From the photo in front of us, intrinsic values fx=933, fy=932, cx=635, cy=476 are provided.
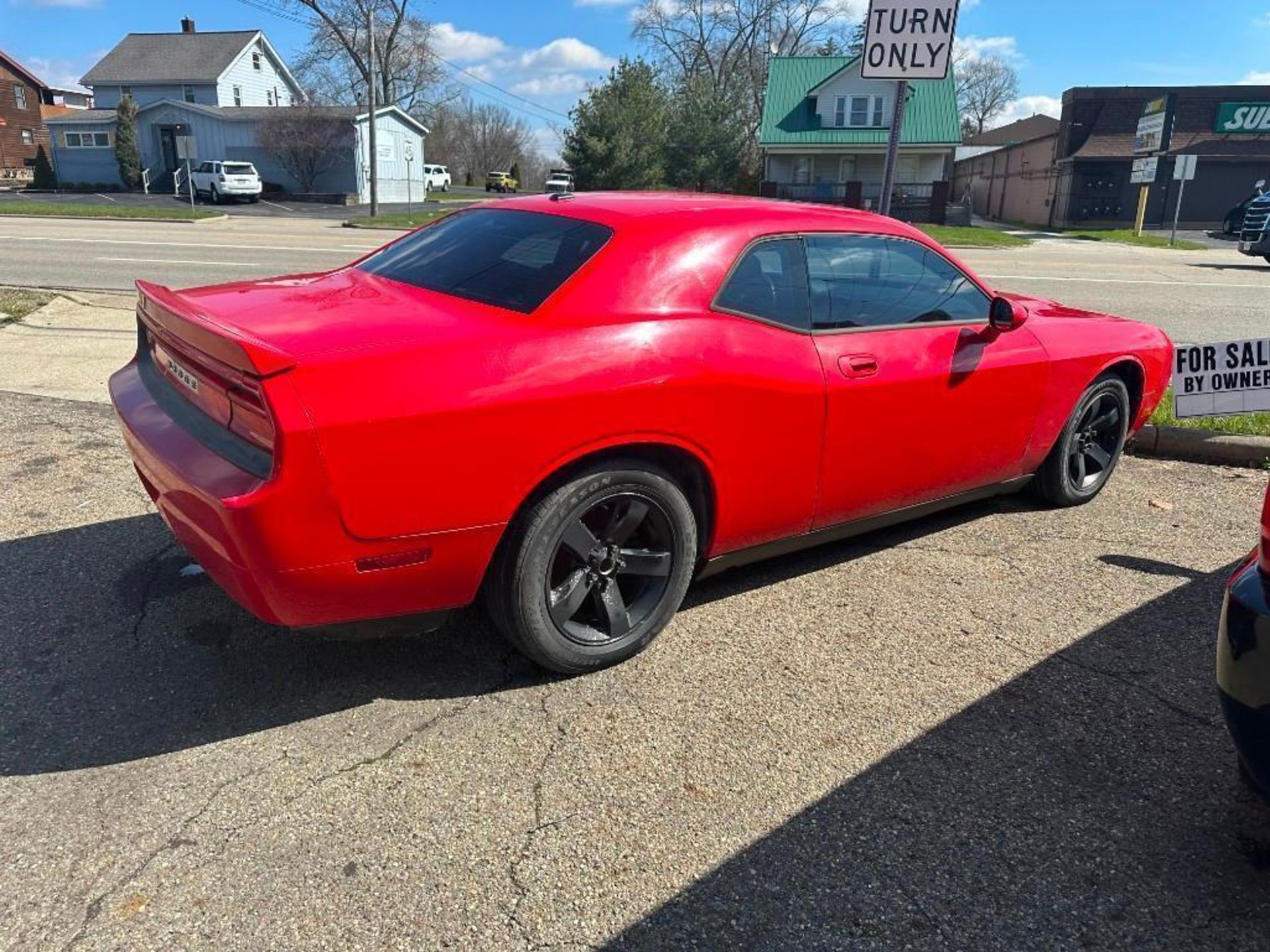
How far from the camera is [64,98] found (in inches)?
3091

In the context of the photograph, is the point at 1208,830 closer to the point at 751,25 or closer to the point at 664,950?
the point at 664,950

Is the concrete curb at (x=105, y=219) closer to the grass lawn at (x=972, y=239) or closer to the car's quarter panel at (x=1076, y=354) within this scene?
the grass lawn at (x=972, y=239)

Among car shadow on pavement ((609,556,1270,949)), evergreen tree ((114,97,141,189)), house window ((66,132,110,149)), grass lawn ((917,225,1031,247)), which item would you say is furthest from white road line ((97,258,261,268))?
house window ((66,132,110,149))

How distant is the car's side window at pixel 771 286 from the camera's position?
3.32m

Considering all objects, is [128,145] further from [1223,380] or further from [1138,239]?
[1223,380]

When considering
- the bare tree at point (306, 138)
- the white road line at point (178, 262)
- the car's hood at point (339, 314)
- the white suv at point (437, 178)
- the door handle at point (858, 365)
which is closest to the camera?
the car's hood at point (339, 314)

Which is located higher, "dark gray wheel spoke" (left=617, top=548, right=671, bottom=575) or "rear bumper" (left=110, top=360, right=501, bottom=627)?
"rear bumper" (left=110, top=360, right=501, bottom=627)

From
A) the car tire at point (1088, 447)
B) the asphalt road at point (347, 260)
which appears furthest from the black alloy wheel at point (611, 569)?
the asphalt road at point (347, 260)

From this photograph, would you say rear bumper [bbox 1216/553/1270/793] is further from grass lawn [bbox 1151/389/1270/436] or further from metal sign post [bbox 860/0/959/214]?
metal sign post [bbox 860/0/959/214]

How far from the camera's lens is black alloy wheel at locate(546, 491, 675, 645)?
3039 millimetres

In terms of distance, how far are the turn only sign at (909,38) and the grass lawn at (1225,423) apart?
107 inches

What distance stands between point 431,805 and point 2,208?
1315 inches

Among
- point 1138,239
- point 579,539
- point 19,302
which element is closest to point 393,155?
point 1138,239

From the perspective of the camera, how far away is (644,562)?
3.20 meters
